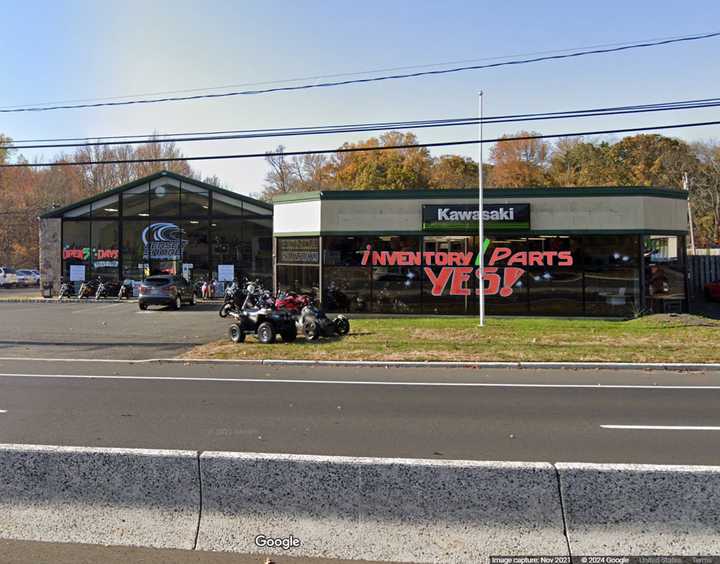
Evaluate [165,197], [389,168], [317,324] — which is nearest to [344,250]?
[317,324]

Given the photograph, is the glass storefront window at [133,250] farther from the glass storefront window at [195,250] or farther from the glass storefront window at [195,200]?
the glass storefront window at [195,200]

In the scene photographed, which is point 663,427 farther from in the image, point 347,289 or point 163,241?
point 163,241

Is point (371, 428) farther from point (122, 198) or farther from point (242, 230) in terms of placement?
point (122, 198)

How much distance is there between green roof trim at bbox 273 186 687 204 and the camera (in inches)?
848

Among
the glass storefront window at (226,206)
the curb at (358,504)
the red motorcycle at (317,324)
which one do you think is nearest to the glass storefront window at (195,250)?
the glass storefront window at (226,206)

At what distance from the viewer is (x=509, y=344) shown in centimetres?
1452

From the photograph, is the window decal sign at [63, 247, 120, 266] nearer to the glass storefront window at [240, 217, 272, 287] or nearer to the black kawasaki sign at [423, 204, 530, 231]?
the glass storefront window at [240, 217, 272, 287]

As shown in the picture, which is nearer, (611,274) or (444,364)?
(444,364)

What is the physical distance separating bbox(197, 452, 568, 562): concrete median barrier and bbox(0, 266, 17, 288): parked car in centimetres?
5590

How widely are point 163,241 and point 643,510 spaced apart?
34505 millimetres

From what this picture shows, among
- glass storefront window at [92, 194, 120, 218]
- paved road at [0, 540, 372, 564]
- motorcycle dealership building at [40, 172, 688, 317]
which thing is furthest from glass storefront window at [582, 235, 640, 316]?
glass storefront window at [92, 194, 120, 218]

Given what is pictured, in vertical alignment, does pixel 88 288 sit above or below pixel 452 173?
below

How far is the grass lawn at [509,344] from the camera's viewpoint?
13180mm

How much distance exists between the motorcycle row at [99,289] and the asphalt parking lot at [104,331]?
465cm
